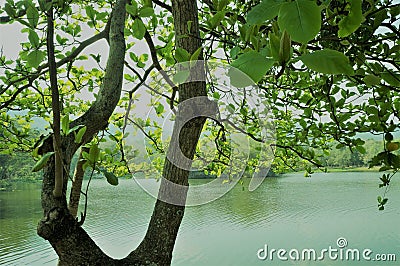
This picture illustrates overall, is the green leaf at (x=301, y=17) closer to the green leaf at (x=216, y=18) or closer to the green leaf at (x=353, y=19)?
the green leaf at (x=353, y=19)

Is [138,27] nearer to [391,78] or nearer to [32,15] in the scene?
[32,15]

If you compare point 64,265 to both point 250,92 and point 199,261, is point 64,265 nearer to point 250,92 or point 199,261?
point 250,92

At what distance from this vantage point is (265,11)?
0.56ft

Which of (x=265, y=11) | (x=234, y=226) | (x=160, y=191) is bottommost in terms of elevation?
(x=234, y=226)

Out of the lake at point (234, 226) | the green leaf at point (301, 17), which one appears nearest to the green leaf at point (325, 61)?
the green leaf at point (301, 17)

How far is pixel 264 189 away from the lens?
6.88m

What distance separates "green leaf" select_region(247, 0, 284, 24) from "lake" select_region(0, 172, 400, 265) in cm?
300

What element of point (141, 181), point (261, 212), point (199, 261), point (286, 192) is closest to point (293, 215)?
point (261, 212)

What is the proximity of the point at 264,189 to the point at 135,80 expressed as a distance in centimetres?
621

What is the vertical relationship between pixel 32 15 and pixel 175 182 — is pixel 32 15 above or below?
above

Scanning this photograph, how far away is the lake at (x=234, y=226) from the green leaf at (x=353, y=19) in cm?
297

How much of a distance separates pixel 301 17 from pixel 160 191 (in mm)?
478

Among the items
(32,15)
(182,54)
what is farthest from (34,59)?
(182,54)

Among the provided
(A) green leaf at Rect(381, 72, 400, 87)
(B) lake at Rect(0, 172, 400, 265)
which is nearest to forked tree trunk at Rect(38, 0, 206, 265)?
(A) green leaf at Rect(381, 72, 400, 87)
